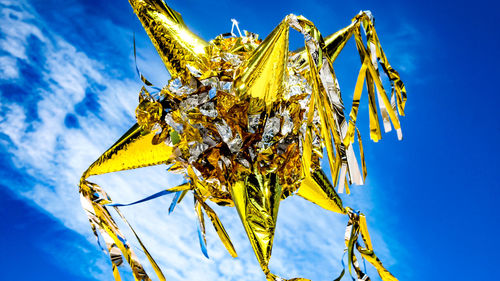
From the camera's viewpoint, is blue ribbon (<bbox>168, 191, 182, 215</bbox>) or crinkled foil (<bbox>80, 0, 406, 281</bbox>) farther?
blue ribbon (<bbox>168, 191, 182, 215</bbox>)

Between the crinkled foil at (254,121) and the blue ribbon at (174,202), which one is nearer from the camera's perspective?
the crinkled foil at (254,121)

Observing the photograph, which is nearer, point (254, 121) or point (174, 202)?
point (254, 121)

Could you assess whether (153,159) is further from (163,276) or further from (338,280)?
(338,280)

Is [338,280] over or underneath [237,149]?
underneath

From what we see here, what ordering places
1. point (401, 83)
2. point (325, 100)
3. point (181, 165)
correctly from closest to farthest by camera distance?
point (325, 100) < point (401, 83) < point (181, 165)

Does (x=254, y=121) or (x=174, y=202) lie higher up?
(x=254, y=121)

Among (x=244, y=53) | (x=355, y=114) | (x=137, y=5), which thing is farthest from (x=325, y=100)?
(x=137, y=5)

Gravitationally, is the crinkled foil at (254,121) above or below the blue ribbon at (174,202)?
above

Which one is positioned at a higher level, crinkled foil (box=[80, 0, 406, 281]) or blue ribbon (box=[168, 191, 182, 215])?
crinkled foil (box=[80, 0, 406, 281])
